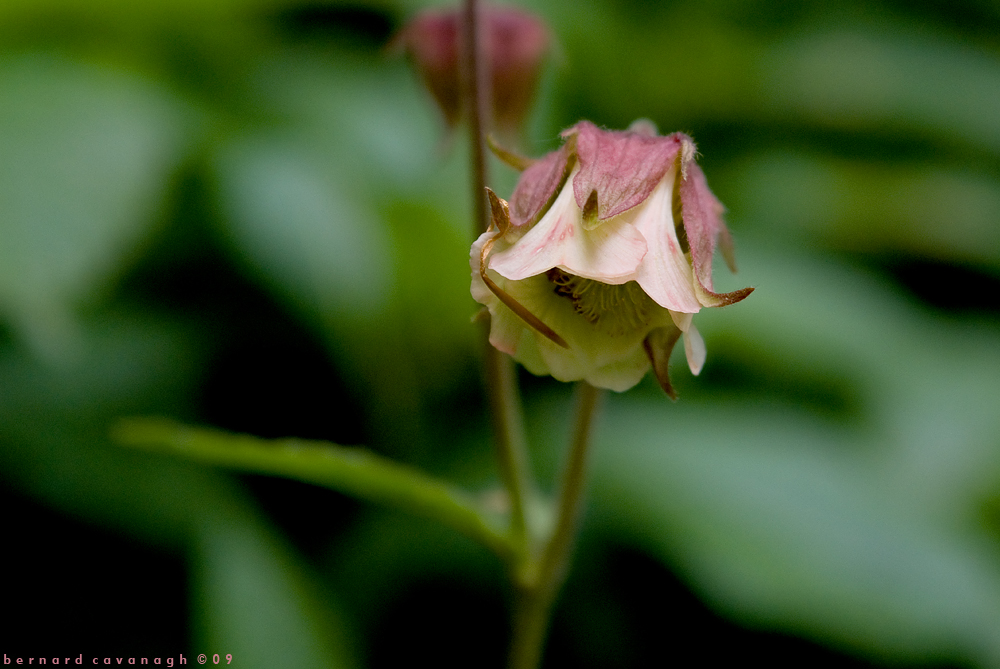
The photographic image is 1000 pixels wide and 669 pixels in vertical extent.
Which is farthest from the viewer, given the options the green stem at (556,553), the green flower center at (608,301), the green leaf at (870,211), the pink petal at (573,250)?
the green leaf at (870,211)

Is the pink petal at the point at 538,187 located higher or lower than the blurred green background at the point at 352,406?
higher

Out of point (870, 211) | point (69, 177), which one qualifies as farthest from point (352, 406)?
point (870, 211)

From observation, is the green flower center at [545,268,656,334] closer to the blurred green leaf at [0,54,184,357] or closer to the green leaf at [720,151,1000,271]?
the blurred green leaf at [0,54,184,357]

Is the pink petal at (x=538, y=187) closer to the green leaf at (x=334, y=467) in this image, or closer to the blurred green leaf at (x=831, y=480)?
the green leaf at (x=334, y=467)

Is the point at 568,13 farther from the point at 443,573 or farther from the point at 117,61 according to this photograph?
the point at 443,573

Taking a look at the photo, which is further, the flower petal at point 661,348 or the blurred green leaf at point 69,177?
the blurred green leaf at point 69,177

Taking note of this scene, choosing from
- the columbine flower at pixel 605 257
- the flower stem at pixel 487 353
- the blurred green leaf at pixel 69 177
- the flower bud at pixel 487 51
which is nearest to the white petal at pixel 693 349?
the columbine flower at pixel 605 257

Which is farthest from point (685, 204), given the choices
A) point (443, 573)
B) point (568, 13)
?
point (568, 13)
